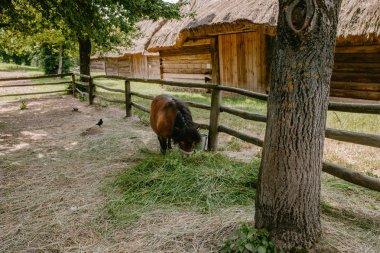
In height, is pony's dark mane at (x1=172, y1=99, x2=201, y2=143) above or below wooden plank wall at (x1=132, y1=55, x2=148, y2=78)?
below

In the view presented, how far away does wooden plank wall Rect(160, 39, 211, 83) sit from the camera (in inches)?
558

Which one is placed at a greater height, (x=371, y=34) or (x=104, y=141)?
(x=371, y=34)

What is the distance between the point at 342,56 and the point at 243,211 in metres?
8.08

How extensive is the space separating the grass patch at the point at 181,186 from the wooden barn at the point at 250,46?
605 cm

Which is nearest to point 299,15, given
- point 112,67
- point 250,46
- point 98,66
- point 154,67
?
point 250,46

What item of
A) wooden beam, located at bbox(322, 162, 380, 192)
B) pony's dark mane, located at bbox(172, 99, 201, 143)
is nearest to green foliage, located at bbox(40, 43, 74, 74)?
pony's dark mane, located at bbox(172, 99, 201, 143)

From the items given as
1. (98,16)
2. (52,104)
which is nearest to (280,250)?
(98,16)

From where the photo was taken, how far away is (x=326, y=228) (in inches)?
106

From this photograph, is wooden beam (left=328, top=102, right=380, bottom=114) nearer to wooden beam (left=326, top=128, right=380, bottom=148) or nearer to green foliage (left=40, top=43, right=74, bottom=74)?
wooden beam (left=326, top=128, right=380, bottom=148)

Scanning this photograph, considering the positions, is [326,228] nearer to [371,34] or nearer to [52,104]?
[371,34]

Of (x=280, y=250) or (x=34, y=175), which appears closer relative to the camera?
(x=280, y=250)

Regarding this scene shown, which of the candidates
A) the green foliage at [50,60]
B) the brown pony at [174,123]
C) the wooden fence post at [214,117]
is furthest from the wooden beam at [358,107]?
the green foliage at [50,60]

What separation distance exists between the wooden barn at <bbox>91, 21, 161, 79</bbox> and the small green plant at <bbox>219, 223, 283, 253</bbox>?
15.0 meters

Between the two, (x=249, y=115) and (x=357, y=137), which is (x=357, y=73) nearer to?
(x=249, y=115)
